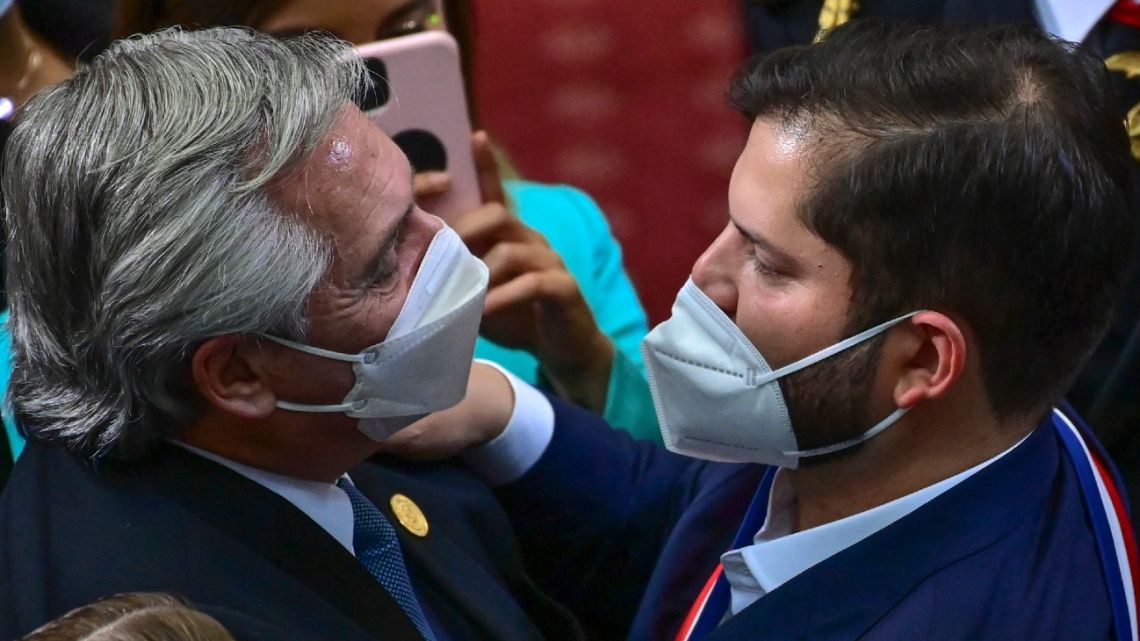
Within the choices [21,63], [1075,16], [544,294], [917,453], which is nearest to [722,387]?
[917,453]

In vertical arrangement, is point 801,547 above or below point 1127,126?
below

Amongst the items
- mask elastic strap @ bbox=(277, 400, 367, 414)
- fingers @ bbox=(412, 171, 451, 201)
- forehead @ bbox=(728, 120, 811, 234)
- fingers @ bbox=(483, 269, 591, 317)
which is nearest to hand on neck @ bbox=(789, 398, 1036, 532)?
forehead @ bbox=(728, 120, 811, 234)

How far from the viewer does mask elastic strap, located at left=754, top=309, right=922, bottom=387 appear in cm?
139

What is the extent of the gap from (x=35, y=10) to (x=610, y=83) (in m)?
1.78

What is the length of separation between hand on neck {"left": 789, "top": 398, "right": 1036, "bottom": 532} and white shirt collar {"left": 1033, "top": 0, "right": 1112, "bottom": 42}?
626mm

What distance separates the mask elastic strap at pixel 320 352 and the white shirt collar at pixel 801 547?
47cm

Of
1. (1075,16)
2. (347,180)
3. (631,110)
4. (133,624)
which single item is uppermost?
(1075,16)

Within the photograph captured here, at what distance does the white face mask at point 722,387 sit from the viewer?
1.46 m

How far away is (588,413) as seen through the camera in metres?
1.95

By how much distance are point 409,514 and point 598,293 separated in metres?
0.75

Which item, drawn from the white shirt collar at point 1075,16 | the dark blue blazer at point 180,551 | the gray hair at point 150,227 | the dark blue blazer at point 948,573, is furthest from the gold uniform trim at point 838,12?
the dark blue blazer at point 180,551

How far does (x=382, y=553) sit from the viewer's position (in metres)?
1.60

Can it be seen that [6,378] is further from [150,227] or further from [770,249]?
[770,249]

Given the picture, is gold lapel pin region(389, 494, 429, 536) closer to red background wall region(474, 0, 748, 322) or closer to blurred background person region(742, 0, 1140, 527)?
blurred background person region(742, 0, 1140, 527)
